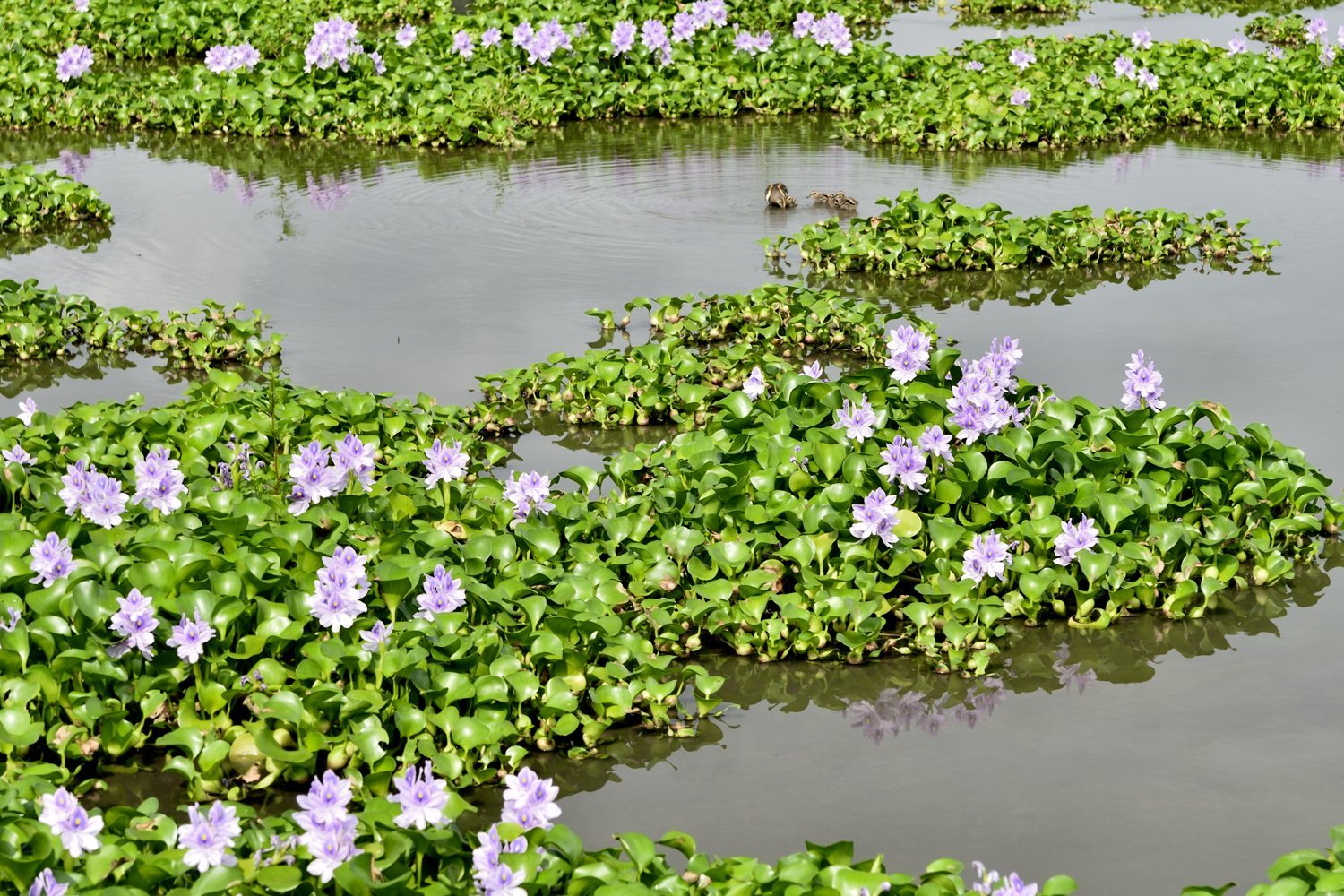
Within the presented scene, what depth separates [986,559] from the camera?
16.1ft

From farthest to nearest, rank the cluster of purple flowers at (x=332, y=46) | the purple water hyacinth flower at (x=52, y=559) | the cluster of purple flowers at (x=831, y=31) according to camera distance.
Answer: the cluster of purple flowers at (x=831, y=31)
the cluster of purple flowers at (x=332, y=46)
the purple water hyacinth flower at (x=52, y=559)

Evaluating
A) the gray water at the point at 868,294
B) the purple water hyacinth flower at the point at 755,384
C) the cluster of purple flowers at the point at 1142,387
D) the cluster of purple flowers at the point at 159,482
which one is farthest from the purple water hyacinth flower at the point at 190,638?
the cluster of purple flowers at the point at 1142,387

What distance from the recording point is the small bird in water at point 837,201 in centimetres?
977

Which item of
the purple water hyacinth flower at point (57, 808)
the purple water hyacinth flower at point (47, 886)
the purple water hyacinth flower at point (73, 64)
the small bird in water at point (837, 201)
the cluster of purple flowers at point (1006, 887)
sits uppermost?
the purple water hyacinth flower at point (73, 64)

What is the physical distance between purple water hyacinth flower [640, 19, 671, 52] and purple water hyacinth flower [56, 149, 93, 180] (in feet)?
14.3

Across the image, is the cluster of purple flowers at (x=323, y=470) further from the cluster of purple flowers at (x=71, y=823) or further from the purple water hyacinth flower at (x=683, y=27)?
the purple water hyacinth flower at (x=683, y=27)

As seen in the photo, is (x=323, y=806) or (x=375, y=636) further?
(x=375, y=636)

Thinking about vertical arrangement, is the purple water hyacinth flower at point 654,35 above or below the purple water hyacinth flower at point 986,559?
above

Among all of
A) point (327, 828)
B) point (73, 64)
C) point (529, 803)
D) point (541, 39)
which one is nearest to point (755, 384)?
point (529, 803)

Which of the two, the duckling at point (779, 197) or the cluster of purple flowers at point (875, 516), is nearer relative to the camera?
the cluster of purple flowers at point (875, 516)

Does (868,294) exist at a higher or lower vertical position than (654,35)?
lower

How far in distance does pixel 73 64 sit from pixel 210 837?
10958 mm

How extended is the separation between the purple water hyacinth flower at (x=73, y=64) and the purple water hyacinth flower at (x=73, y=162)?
3.44 feet

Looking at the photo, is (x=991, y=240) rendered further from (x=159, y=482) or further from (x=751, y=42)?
(x=159, y=482)
